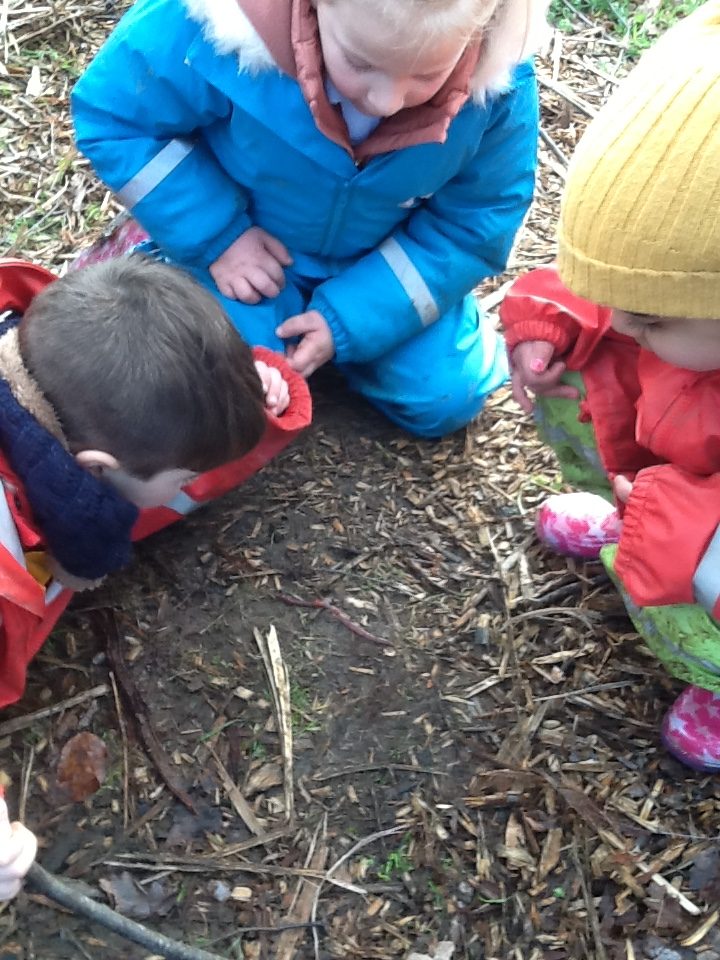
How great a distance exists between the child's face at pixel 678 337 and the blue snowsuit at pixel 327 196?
76 cm

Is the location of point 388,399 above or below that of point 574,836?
above

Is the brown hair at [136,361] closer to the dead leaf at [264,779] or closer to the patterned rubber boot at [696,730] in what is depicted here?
Result: the dead leaf at [264,779]

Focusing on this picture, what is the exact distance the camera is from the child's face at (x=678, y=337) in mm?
1522

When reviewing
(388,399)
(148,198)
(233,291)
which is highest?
(148,198)

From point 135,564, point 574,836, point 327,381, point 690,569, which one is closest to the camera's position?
point 690,569

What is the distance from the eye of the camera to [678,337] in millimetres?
Result: 1554

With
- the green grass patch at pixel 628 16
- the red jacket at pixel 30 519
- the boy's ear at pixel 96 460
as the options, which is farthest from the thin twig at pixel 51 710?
the green grass patch at pixel 628 16

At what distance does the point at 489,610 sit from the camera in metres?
2.24

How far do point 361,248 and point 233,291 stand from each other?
337 millimetres

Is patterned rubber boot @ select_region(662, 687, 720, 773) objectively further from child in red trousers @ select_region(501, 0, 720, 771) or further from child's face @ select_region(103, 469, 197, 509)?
child's face @ select_region(103, 469, 197, 509)

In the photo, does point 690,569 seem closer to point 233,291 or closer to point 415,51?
point 415,51

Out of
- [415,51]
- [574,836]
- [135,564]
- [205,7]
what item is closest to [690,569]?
[574,836]

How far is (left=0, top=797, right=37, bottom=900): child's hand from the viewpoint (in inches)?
58.3

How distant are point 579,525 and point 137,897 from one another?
1219 mm
